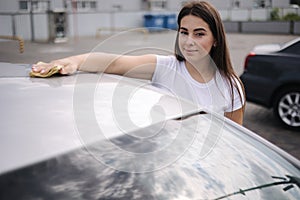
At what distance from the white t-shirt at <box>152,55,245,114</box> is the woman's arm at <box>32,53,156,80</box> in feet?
0.19

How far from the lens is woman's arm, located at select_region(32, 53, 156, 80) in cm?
180

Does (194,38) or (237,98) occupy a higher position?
(194,38)

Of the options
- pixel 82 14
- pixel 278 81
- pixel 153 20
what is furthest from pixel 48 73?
pixel 153 20

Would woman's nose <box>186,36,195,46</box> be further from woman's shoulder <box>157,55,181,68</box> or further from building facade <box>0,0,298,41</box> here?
building facade <box>0,0,298,41</box>

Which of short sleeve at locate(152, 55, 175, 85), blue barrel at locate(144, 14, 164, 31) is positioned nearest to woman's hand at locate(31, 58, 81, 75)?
short sleeve at locate(152, 55, 175, 85)

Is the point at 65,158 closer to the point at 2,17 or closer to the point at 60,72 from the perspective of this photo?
the point at 60,72

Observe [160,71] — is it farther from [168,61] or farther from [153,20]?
[153,20]

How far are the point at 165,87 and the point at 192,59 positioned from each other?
195 mm

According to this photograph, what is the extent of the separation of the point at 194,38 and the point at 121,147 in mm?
837

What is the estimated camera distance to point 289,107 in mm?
5891

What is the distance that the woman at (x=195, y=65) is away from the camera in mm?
1933

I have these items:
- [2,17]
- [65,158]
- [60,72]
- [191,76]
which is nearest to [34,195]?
[65,158]

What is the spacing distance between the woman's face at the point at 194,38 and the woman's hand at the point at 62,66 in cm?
53

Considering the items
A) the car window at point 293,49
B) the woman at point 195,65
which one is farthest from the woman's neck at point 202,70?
the car window at point 293,49
